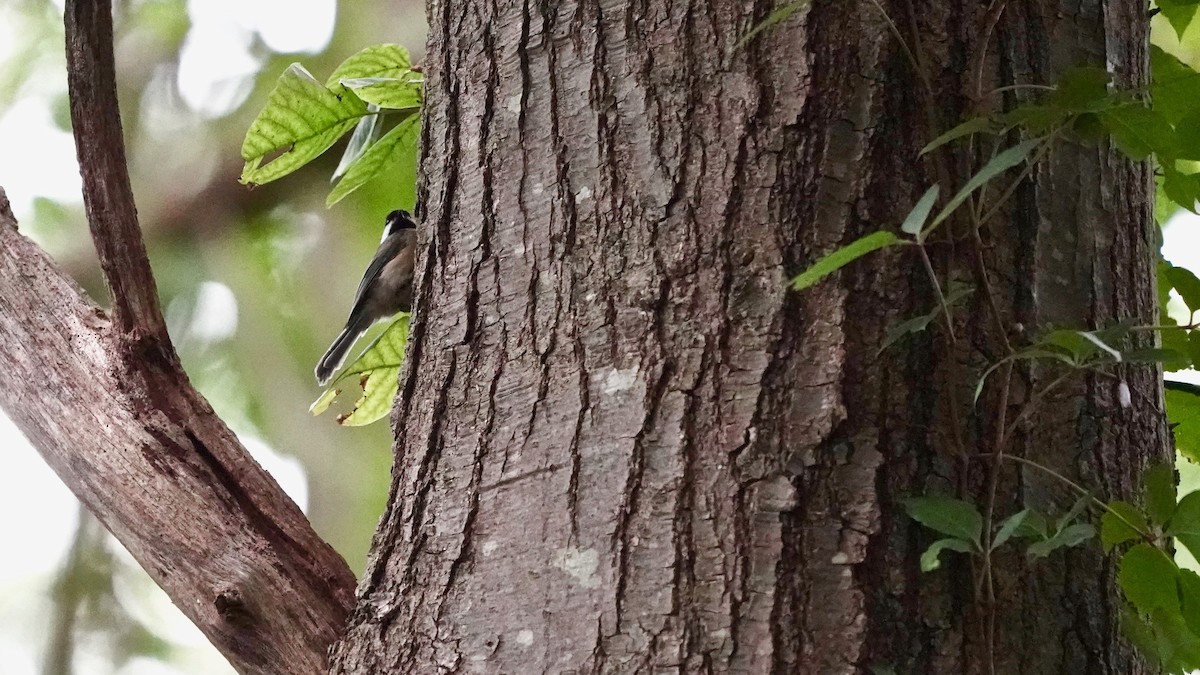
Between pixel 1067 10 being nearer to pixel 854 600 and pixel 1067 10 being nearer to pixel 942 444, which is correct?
pixel 942 444

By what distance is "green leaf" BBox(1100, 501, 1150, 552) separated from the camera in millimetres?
833

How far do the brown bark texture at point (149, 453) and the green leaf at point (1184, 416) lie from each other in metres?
0.90

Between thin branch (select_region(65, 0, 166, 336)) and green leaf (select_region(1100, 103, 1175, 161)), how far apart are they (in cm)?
99

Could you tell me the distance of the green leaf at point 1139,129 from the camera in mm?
769

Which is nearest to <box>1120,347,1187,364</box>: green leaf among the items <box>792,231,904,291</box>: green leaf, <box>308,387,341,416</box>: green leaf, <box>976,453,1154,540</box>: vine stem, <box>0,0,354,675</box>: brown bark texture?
<box>976,453,1154,540</box>: vine stem

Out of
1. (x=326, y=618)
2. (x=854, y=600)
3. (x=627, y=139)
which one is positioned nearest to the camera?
(x=854, y=600)

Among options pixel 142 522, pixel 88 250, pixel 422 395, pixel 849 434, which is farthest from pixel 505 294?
pixel 88 250

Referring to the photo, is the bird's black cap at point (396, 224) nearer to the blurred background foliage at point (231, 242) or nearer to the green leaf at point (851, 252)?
the blurred background foliage at point (231, 242)

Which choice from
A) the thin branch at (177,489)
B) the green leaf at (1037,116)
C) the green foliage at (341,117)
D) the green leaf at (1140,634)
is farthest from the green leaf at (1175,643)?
the green foliage at (341,117)

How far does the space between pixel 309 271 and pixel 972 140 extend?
1917 mm

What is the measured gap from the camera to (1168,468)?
852 millimetres

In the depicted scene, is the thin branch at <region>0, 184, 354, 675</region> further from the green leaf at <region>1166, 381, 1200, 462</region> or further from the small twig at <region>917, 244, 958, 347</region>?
the green leaf at <region>1166, 381, 1200, 462</region>

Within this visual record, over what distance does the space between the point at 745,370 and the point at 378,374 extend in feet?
2.37

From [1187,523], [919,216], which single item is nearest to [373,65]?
[919,216]
